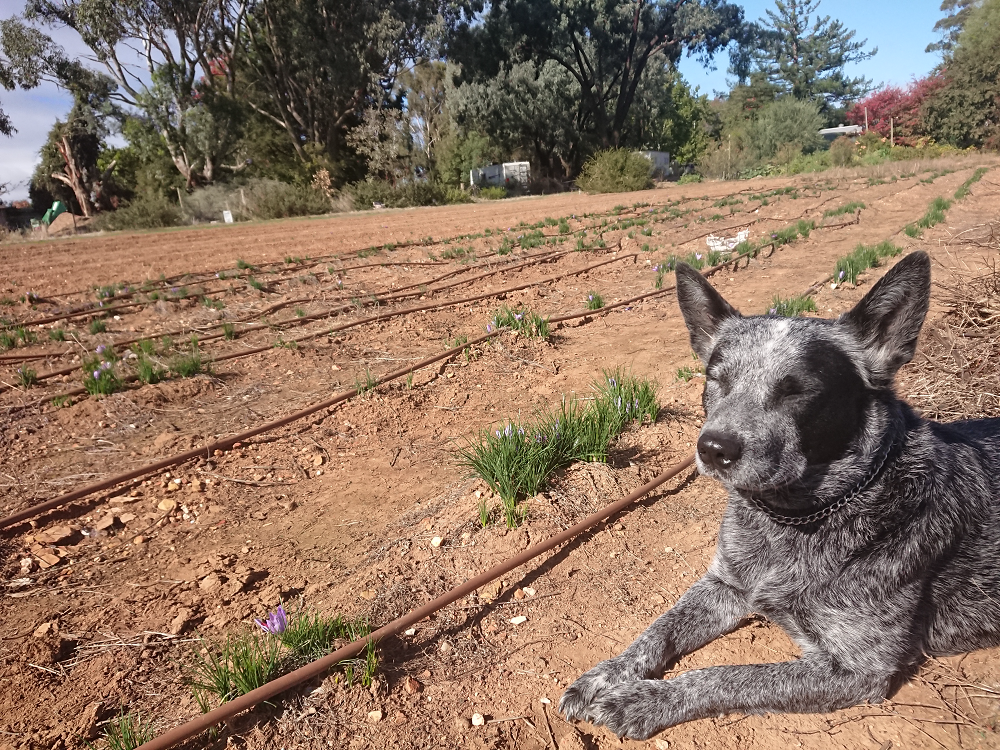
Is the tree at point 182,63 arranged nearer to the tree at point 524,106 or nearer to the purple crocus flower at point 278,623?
the tree at point 524,106

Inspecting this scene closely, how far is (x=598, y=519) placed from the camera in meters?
3.33

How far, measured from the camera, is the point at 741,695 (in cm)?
226

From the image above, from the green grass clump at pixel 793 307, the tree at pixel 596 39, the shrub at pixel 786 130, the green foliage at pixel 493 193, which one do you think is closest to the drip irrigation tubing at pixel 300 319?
the green grass clump at pixel 793 307

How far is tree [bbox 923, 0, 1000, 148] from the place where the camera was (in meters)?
42.8

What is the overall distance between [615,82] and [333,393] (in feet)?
144

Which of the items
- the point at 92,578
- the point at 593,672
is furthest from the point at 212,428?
the point at 593,672

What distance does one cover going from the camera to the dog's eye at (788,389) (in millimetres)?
2293

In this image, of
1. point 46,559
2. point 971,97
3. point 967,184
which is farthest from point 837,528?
point 971,97

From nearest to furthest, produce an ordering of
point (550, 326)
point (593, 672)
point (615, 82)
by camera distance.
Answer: point (593, 672) → point (550, 326) → point (615, 82)

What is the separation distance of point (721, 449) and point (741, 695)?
0.95 meters

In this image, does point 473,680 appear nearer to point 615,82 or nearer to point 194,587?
point 194,587

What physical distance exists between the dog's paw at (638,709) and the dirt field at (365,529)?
2.2 inches

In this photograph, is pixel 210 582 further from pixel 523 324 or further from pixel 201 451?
pixel 523 324

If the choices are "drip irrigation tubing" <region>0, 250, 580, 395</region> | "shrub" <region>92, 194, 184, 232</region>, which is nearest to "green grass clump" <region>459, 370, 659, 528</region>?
"drip irrigation tubing" <region>0, 250, 580, 395</region>
